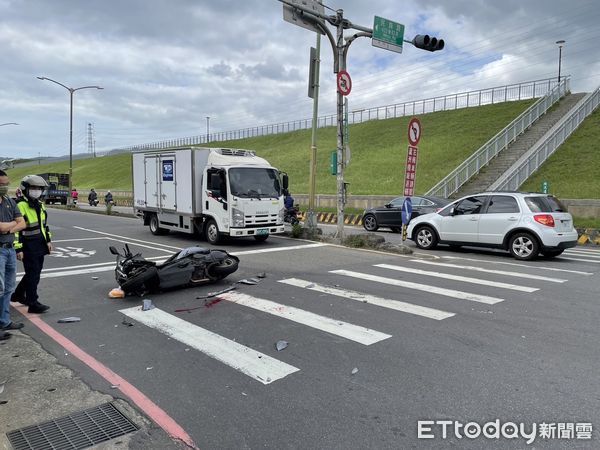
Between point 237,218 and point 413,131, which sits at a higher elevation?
Result: point 413,131

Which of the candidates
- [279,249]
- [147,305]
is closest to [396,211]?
[279,249]

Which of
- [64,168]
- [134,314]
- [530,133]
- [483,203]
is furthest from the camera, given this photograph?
[64,168]

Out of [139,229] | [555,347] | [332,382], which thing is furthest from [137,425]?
[139,229]

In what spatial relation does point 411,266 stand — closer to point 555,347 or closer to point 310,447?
point 555,347

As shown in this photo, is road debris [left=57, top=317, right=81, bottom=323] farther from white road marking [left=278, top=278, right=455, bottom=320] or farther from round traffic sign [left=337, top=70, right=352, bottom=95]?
round traffic sign [left=337, top=70, right=352, bottom=95]

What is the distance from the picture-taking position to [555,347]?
4.90 meters

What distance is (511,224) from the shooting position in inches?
436

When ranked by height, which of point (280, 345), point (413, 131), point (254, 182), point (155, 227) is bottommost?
point (280, 345)

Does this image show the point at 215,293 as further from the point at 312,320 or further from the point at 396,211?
the point at 396,211

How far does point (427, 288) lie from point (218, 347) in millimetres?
4116

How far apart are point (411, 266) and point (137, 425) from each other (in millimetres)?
7562

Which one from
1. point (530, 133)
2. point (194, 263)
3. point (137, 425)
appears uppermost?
point (530, 133)

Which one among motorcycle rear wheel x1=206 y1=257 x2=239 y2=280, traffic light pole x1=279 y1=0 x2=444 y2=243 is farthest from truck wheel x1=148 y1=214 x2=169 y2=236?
motorcycle rear wheel x1=206 y1=257 x2=239 y2=280

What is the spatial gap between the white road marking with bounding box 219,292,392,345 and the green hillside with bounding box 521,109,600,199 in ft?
60.2
